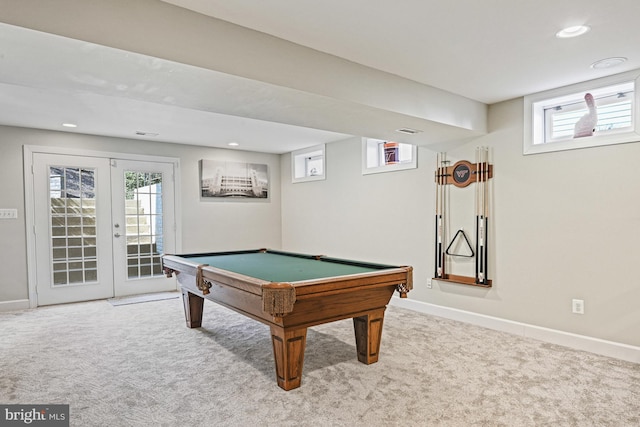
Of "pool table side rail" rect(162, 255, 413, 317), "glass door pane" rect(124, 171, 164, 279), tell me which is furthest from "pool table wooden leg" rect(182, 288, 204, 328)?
"glass door pane" rect(124, 171, 164, 279)

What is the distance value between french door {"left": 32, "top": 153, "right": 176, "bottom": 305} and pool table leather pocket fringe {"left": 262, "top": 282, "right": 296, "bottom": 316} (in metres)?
4.10

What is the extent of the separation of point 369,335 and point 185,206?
4.12m

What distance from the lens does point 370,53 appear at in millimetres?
2756

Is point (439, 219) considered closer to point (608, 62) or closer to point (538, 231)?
point (538, 231)

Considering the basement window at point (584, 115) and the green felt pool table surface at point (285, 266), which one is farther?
the basement window at point (584, 115)

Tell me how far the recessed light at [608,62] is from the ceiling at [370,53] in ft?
0.16

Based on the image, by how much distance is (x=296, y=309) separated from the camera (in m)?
2.50

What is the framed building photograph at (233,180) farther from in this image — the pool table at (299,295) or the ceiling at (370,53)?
the pool table at (299,295)

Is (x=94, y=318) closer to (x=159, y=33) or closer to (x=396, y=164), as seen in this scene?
(x=159, y=33)

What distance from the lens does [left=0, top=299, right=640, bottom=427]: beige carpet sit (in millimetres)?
2244

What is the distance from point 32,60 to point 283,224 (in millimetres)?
5189

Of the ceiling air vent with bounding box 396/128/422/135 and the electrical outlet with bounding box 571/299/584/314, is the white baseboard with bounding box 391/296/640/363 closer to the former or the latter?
the electrical outlet with bounding box 571/299/584/314

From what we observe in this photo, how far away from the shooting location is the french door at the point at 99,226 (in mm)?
5059

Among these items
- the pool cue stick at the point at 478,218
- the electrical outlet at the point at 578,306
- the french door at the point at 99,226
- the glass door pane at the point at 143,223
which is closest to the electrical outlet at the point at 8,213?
the french door at the point at 99,226
